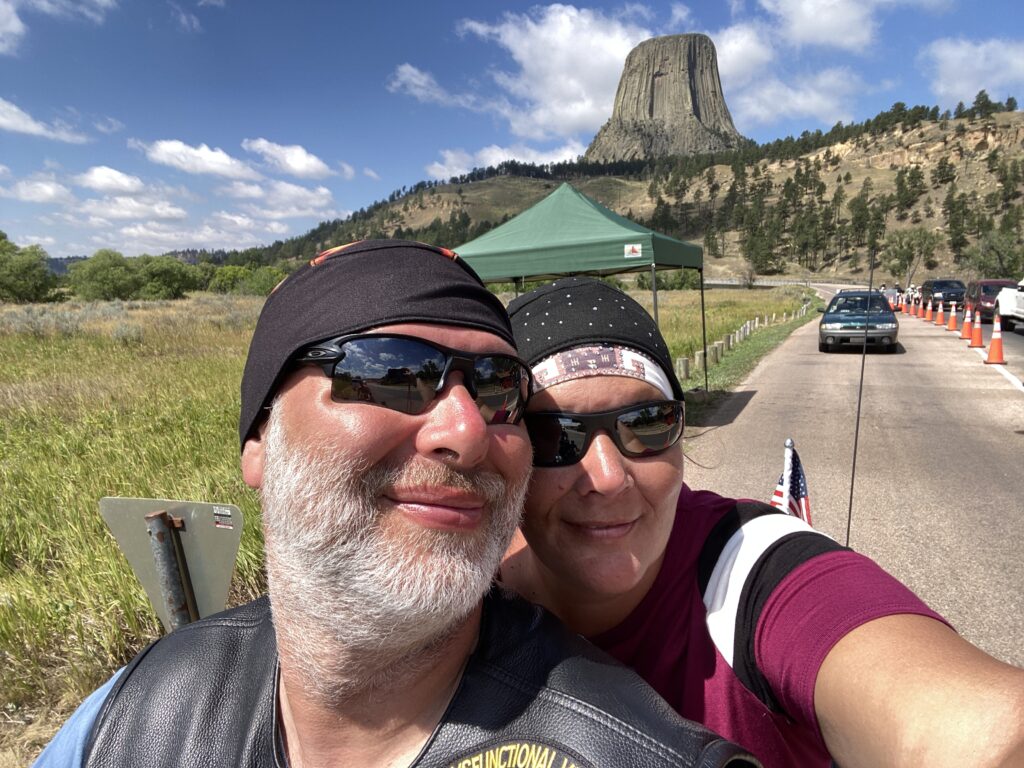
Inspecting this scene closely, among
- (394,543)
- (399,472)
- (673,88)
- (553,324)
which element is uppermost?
(673,88)

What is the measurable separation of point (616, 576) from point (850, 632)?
42 cm

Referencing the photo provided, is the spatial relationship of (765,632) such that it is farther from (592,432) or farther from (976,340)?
(976,340)

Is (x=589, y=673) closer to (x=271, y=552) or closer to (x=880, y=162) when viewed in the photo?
(x=271, y=552)

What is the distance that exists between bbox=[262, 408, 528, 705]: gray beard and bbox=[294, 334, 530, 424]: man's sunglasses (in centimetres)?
11

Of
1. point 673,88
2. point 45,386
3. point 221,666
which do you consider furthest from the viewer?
point 673,88

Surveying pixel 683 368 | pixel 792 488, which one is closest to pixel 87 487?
pixel 792 488

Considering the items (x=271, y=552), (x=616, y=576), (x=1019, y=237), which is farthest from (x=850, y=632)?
(x=1019, y=237)

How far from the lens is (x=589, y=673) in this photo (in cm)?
96

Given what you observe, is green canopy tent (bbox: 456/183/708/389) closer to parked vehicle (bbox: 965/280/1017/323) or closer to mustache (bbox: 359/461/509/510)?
mustache (bbox: 359/461/509/510)

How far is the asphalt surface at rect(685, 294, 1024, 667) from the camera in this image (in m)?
3.49

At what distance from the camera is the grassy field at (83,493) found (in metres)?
2.31

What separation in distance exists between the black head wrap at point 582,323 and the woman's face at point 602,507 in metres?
0.10

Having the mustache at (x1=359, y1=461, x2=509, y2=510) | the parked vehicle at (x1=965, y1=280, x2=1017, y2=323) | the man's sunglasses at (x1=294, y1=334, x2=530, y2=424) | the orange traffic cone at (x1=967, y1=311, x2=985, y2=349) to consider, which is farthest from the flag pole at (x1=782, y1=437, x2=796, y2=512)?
the parked vehicle at (x1=965, y1=280, x2=1017, y2=323)

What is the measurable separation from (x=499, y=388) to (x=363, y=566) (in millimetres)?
396
